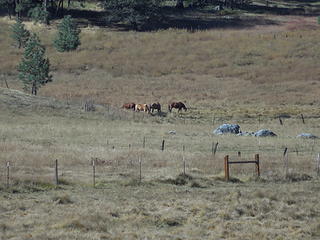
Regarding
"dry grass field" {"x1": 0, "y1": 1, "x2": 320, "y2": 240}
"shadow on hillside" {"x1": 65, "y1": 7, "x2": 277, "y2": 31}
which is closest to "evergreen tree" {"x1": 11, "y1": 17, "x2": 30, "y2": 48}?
"dry grass field" {"x1": 0, "y1": 1, "x2": 320, "y2": 240}

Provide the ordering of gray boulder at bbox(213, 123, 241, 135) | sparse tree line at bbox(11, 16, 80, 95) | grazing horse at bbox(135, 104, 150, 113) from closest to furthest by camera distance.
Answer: gray boulder at bbox(213, 123, 241, 135) → grazing horse at bbox(135, 104, 150, 113) → sparse tree line at bbox(11, 16, 80, 95)

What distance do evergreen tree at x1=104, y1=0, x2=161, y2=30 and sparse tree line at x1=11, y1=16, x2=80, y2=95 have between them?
12.7 m

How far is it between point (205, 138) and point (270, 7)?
92300 millimetres

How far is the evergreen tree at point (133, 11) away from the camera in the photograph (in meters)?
110

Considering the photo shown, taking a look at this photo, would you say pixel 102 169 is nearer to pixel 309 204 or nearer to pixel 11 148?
pixel 11 148

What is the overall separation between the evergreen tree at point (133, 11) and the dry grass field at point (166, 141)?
4.80 meters

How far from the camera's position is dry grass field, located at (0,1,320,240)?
22.6m

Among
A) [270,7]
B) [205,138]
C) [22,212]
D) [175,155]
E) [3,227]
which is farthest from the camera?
[270,7]

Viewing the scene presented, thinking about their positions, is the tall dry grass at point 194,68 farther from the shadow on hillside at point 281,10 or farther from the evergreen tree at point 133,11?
the shadow on hillside at point 281,10

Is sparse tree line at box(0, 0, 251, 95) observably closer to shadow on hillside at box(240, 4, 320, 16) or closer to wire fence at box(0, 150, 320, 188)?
shadow on hillside at box(240, 4, 320, 16)

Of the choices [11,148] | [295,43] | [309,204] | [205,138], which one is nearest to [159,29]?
[295,43]

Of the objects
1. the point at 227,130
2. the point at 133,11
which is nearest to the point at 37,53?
the point at 227,130

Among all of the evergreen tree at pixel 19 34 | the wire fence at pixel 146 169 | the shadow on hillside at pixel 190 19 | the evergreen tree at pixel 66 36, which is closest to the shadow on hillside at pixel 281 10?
the shadow on hillside at pixel 190 19

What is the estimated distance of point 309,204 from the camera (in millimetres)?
25438
